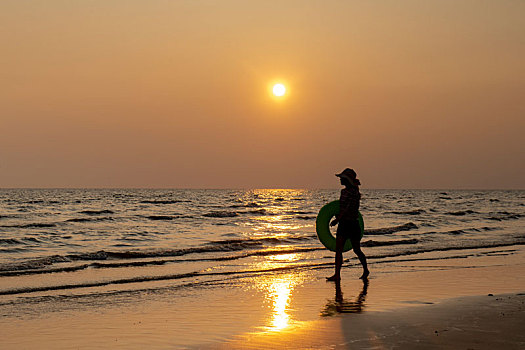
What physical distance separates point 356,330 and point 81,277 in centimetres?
712

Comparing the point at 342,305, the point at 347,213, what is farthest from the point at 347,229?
the point at 342,305

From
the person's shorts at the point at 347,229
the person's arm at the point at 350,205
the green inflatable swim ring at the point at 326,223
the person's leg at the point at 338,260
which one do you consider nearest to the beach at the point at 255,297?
the person's leg at the point at 338,260

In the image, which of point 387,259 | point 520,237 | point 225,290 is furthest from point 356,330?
point 520,237

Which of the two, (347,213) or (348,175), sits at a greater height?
(348,175)

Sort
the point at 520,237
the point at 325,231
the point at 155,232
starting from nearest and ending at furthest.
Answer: the point at 325,231 → the point at 520,237 → the point at 155,232

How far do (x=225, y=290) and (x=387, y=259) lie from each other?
6.21 metres

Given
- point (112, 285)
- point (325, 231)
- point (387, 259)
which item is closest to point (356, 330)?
point (112, 285)

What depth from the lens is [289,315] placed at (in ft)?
25.7

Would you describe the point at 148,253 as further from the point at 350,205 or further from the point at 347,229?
the point at 350,205

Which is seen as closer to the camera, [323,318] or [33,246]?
[323,318]

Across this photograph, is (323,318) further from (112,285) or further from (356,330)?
(112,285)

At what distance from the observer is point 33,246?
19.0 metres

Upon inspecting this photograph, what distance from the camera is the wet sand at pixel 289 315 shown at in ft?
A: 20.9

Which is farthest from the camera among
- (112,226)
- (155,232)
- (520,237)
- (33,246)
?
(112,226)
